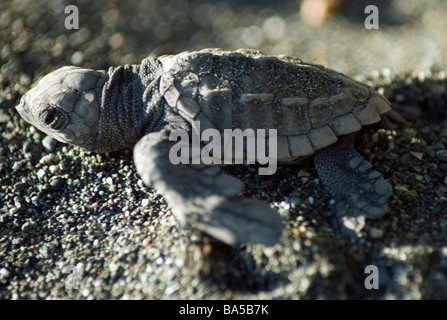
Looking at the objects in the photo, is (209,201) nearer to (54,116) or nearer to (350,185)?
(350,185)

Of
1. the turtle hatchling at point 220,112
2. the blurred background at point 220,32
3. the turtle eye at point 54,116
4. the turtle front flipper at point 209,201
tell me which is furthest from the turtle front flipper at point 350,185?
the turtle eye at point 54,116

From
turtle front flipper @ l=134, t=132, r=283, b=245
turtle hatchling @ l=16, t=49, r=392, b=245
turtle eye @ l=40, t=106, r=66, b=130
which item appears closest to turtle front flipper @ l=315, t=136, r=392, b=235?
turtle hatchling @ l=16, t=49, r=392, b=245

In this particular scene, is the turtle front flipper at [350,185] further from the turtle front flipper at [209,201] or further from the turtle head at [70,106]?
the turtle head at [70,106]

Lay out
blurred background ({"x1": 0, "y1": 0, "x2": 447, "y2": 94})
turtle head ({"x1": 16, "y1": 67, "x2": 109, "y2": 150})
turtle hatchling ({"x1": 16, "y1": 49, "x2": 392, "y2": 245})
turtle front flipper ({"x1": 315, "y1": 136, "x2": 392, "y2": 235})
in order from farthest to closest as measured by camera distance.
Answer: blurred background ({"x1": 0, "y1": 0, "x2": 447, "y2": 94}), turtle head ({"x1": 16, "y1": 67, "x2": 109, "y2": 150}), turtle hatchling ({"x1": 16, "y1": 49, "x2": 392, "y2": 245}), turtle front flipper ({"x1": 315, "y1": 136, "x2": 392, "y2": 235})

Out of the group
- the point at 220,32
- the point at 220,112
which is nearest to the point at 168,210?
the point at 220,112

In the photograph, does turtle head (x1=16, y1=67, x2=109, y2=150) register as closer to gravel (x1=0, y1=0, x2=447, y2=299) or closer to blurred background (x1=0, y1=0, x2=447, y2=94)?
gravel (x1=0, y1=0, x2=447, y2=299)

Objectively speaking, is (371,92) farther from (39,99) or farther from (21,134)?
(21,134)
